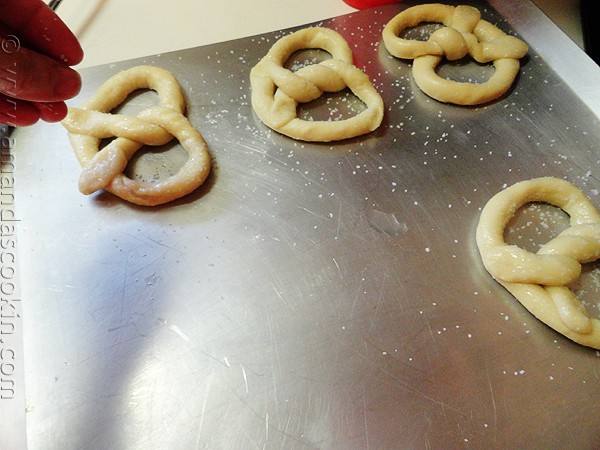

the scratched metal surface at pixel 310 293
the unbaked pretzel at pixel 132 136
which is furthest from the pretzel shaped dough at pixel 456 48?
the unbaked pretzel at pixel 132 136

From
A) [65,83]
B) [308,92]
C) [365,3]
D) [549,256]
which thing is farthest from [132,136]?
[549,256]

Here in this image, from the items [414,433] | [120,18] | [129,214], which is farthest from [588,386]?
[120,18]

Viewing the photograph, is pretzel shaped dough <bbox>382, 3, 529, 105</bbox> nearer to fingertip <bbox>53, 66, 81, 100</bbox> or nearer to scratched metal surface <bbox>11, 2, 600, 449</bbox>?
scratched metal surface <bbox>11, 2, 600, 449</bbox>

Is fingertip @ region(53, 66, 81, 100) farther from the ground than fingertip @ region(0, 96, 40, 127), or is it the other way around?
fingertip @ region(53, 66, 81, 100)

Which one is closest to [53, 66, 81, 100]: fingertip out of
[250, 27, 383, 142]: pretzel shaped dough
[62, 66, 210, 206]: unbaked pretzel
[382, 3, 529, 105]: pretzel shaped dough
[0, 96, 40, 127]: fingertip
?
[0, 96, 40, 127]: fingertip

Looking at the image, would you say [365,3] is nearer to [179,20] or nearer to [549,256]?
[179,20]

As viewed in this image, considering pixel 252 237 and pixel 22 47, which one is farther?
pixel 252 237

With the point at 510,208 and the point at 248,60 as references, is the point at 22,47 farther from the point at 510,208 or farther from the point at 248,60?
the point at 510,208
